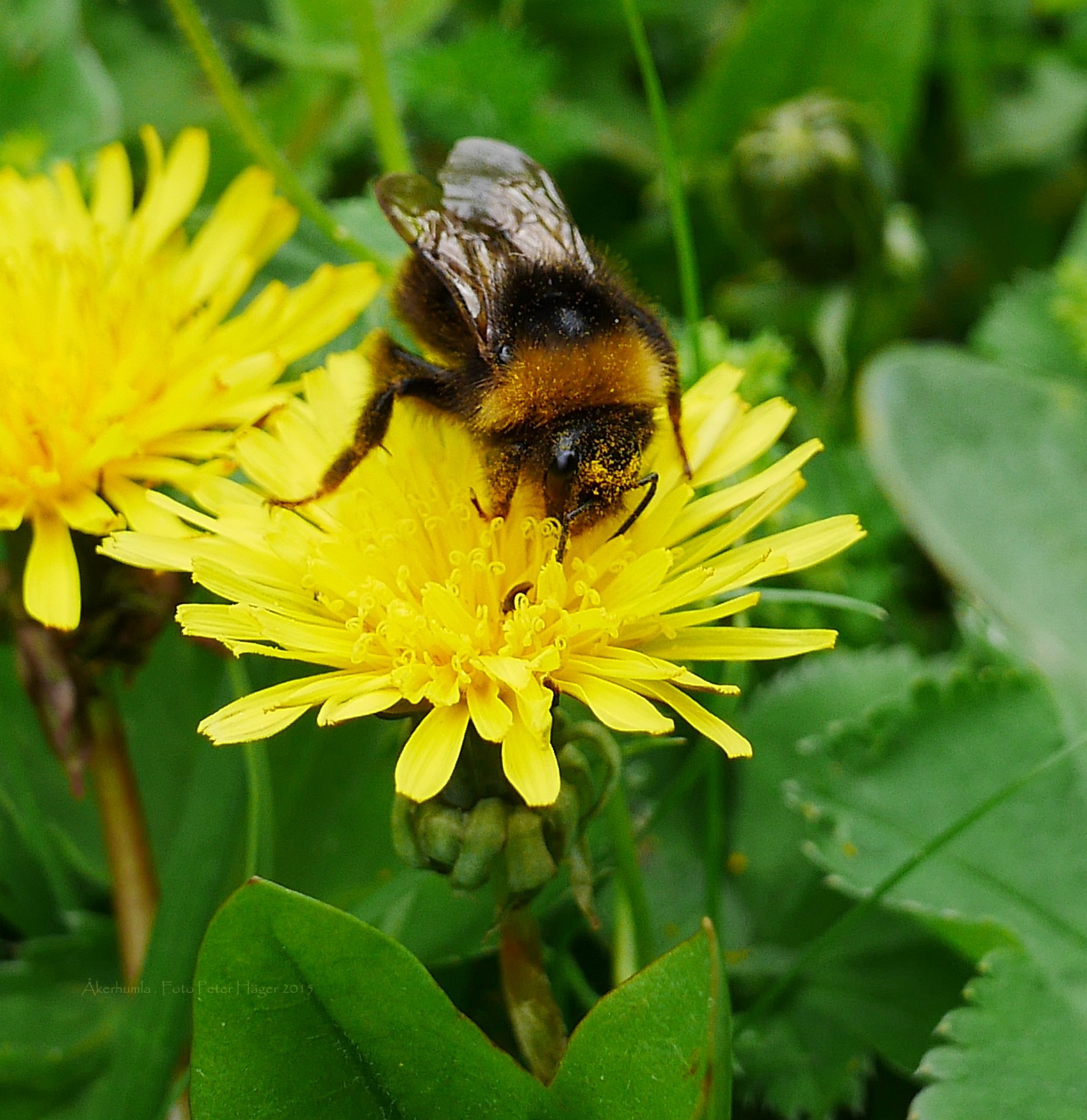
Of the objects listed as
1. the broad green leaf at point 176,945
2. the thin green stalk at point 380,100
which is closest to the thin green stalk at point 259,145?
the thin green stalk at point 380,100

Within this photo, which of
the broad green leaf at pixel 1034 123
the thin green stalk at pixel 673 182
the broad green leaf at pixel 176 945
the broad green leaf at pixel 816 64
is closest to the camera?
the broad green leaf at pixel 176 945

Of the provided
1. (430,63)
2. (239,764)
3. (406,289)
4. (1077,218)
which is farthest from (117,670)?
(1077,218)

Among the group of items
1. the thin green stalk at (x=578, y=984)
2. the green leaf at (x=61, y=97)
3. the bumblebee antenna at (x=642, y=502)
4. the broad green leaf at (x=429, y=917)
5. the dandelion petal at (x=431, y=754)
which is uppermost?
the green leaf at (x=61, y=97)

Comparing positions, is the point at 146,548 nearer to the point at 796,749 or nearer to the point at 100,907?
the point at 100,907

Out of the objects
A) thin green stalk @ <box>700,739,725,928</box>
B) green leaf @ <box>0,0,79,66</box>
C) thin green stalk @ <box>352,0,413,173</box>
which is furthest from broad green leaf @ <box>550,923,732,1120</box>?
green leaf @ <box>0,0,79,66</box>

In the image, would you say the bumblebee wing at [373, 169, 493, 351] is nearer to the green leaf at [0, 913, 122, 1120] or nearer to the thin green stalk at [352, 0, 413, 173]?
the thin green stalk at [352, 0, 413, 173]

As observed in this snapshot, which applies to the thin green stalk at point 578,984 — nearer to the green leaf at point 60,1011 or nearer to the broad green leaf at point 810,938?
the broad green leaf at point 810,938
